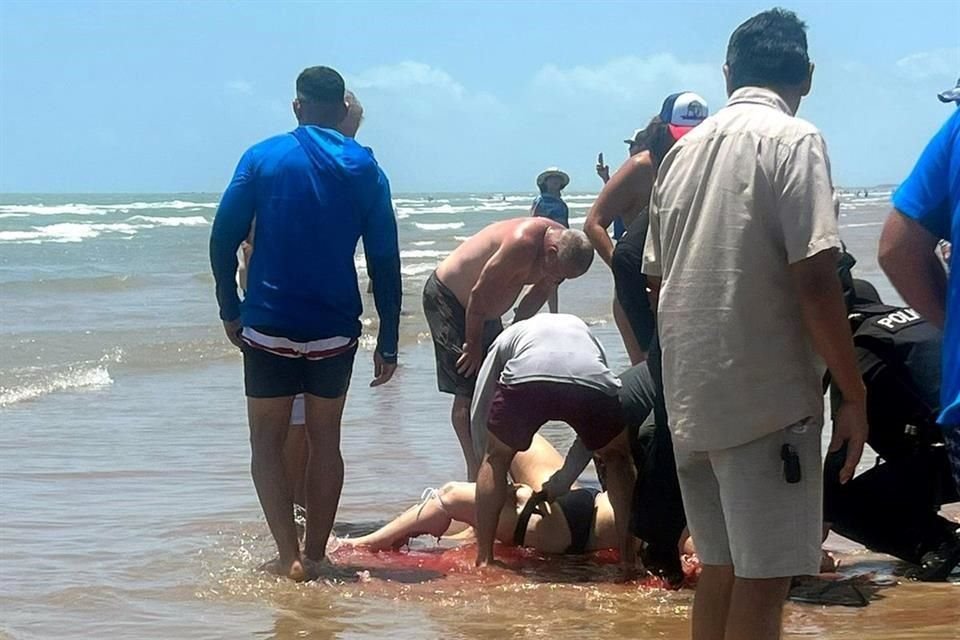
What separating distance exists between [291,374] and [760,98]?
7.73 feet

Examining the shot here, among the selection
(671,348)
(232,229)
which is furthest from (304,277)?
(671,348)

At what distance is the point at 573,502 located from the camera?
539cm

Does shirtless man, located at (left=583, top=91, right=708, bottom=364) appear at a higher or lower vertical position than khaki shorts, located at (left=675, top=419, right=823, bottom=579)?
higher

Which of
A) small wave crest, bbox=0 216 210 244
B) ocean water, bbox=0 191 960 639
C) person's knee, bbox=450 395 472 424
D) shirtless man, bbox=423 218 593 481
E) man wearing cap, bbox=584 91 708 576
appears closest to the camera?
ocean water, bbox=0 191 960 639

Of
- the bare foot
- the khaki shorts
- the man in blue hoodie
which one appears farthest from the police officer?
the bare foot

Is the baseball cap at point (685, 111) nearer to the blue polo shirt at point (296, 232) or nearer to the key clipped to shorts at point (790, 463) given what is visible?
the blue polo shirt at point (296, 232)

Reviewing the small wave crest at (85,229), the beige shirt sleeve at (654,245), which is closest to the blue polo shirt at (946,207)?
the beige shirt sleeve at (654,245)

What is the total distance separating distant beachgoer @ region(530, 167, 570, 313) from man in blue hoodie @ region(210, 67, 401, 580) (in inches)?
193

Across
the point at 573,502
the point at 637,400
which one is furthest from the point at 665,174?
the point at 573,502

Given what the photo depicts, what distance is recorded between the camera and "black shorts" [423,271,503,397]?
6270 millimetres

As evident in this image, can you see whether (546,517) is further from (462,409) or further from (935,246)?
(935,246)

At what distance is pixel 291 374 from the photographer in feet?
16.2

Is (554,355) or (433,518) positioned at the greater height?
(554,355)

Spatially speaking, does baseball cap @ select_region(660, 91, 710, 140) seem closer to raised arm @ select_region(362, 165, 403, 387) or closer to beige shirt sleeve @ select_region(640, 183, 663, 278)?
raised arm @ select_region(362, 165, 403, 387)
